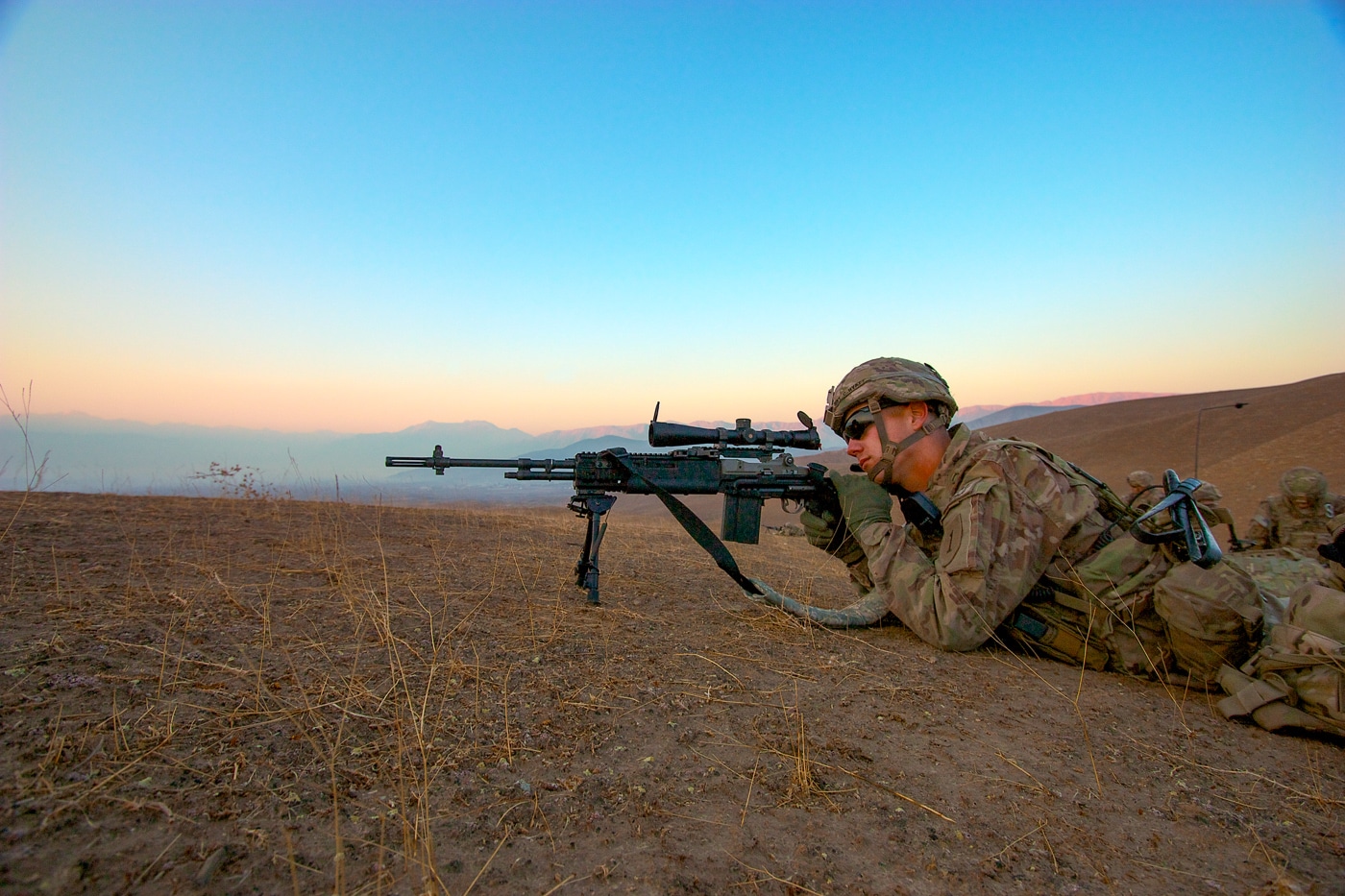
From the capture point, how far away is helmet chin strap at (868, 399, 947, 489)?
15.0 ft

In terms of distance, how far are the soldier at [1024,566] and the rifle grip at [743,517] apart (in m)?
1.05

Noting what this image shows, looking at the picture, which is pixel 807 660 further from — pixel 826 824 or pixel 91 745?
pixel 91 745

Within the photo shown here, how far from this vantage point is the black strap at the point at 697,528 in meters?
4.90

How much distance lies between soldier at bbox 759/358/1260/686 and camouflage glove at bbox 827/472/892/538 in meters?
0.02

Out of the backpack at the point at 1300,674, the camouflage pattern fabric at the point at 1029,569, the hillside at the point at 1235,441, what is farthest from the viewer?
the hillside at the point at 1235,441

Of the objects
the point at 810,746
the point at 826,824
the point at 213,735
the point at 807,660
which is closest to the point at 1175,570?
the point at 807,660

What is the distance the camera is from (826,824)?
2.06 metres

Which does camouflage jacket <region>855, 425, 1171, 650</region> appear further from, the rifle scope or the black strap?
the rifle scope

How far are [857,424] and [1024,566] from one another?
153 centimetres

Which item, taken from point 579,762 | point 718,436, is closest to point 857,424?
point 718,436

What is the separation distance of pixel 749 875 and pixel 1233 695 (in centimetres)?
298

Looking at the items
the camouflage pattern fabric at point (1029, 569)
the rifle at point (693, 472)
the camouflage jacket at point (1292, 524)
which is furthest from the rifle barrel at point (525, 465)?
the camouflage jacket at point (1292, 524)

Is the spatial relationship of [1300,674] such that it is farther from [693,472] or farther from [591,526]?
[591,526]

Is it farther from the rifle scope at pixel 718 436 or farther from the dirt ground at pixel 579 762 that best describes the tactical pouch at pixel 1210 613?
the rifle scope at pixel 718 436
